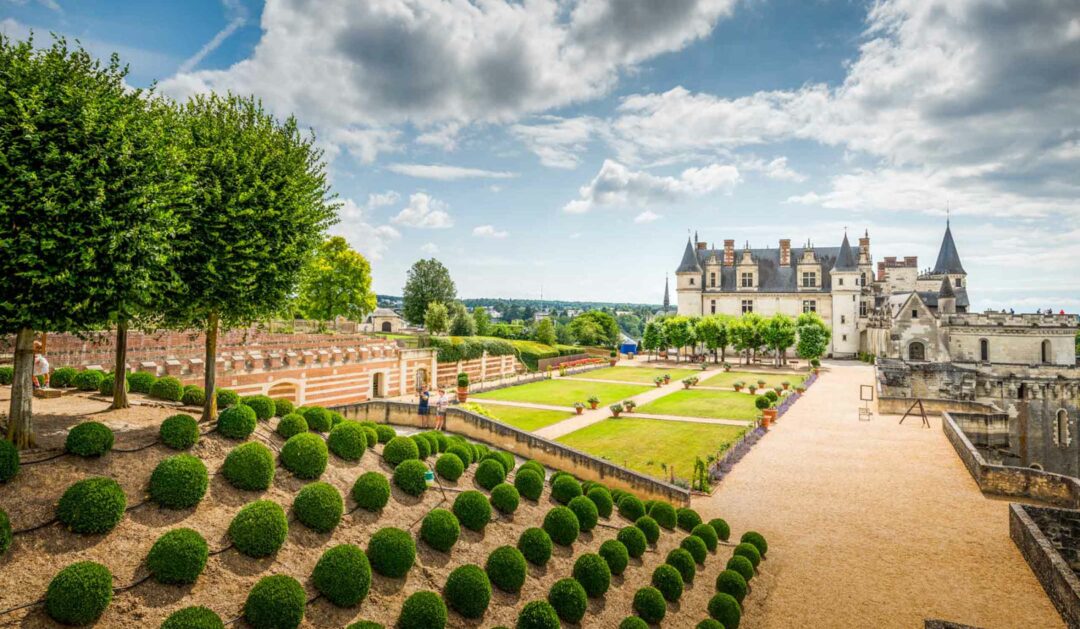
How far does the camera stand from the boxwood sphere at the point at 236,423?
1140 cm

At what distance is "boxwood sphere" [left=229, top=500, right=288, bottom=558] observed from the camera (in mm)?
8773

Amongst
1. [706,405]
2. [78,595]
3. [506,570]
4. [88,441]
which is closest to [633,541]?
[506,570]

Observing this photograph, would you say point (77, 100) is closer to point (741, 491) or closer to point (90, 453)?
A: point (90, 453)

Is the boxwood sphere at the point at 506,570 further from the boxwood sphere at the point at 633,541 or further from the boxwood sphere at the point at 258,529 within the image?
the boxwood sphere at the point at 258,529

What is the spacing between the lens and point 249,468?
10086 mm

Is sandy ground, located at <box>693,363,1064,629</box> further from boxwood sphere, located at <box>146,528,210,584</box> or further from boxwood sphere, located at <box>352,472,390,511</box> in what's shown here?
boxwood sphere, located at <box>146,528,210,584</box>

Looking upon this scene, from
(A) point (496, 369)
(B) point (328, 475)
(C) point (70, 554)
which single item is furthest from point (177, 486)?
(A) point (496, 369)

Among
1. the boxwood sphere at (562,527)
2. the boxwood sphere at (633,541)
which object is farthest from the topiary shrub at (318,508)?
the boxwood sphere at (633,541)

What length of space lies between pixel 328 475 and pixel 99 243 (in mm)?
5740

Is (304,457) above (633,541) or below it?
above

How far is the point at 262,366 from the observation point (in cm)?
2684

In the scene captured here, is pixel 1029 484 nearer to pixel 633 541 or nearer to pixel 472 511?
pixel 633 541

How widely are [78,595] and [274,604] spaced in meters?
2.16

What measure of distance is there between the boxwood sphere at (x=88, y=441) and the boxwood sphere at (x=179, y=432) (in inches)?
36.1
